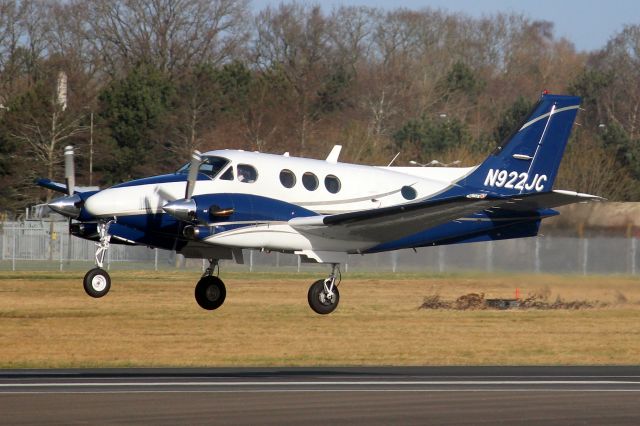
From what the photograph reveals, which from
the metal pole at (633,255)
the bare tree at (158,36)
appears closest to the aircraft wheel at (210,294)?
the metal pole at (633,255)

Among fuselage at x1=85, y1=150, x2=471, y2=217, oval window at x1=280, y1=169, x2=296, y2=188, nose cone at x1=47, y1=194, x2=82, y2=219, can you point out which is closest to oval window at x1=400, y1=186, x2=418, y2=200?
fuselage at x1=85, y1=150, x2=471, y2=217

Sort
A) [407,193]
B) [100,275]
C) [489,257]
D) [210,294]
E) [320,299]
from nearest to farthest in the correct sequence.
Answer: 1. [100,275]
2. [320,299]
3. [210,294]
4. [407,193]
5. [489,257]

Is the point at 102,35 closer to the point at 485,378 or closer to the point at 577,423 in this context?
the point at 485,378

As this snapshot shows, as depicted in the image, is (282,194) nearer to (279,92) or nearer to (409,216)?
(409,216)

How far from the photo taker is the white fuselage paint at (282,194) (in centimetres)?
2977

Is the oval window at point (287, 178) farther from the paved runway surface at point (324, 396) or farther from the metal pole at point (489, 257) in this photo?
the metal pole at point (489, 257)

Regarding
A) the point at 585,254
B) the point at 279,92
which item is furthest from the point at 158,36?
the point at 585,254

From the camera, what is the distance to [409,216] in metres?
31.1

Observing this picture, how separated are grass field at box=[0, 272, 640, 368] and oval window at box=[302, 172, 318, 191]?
10270 mm

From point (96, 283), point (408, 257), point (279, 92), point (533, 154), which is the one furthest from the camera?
point (279, 92)

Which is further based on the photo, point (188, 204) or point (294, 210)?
point (294, 210)

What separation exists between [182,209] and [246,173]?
190 centimetres

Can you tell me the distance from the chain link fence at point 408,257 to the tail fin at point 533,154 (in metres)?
6.81

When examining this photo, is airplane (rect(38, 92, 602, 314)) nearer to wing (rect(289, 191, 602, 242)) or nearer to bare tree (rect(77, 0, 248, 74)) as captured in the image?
wing (rect(289, 191, 602, 242))
